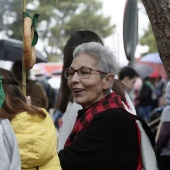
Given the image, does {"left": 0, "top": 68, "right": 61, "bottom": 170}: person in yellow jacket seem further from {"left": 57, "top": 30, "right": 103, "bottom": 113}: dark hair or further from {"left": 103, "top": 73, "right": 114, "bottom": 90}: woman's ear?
{"left": 57, "top": 30, "right": 103, "bottom": 113}: dark hair

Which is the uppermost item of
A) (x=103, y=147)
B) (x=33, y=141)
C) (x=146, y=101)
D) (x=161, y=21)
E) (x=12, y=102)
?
(x=161, y=21)

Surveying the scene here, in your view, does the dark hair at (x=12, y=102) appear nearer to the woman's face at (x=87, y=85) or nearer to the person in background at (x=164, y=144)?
the woman's face at (x=87, y=85)

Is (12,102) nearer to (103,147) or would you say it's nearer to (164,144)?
(103,147)

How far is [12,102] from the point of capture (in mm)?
2717

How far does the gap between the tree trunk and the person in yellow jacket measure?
81 centimetres

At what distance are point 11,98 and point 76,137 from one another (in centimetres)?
49

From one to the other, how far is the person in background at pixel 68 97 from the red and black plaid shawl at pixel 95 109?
445 mm

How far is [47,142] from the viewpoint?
2.67m

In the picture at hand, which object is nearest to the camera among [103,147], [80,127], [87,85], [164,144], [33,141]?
[33,141]

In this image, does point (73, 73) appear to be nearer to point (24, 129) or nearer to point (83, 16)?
point (24, 129)

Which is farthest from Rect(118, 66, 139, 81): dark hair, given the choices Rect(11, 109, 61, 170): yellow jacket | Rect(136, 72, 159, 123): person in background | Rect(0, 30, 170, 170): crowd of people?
Rect(11, 109, 61, 170): yellow jacket

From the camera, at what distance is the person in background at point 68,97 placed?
364cm

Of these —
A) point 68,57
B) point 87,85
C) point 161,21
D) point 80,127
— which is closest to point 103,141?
point 80,127

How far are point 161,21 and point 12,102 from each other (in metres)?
0.97
